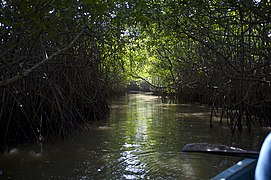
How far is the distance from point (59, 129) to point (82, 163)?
1.41m

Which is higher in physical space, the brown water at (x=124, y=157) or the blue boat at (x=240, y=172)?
the blue boat at (x=240, y=172)

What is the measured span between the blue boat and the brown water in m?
1.44

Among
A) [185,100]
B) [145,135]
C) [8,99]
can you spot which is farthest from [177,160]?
[185,100]

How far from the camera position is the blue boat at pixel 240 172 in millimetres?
1648

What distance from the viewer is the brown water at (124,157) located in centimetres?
337

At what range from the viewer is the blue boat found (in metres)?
1.65

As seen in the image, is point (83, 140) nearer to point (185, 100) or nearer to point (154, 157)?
point (154, 157)

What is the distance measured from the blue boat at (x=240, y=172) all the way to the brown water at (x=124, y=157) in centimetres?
144

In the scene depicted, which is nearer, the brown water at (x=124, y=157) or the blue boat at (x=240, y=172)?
the blue boat at (x=240, y=172)

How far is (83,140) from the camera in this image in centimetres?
508

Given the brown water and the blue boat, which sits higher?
the blue boat

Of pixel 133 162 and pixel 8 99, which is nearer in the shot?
pixel 133 162

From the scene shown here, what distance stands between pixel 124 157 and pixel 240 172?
7.88 feet

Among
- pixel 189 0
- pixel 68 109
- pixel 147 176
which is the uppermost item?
pixel 189 0
